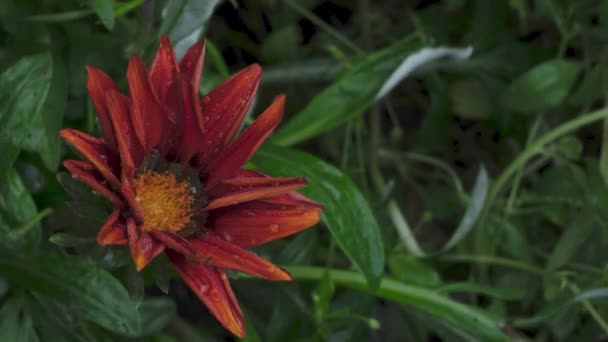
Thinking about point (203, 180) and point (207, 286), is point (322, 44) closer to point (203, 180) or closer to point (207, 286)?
point (203, 180)

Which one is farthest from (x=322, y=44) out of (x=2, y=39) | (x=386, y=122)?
(x=2, y=39)

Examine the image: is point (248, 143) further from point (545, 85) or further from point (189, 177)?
point (545, 85)

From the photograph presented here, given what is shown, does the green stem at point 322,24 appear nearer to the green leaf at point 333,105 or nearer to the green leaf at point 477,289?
the green leaf at point 333,105

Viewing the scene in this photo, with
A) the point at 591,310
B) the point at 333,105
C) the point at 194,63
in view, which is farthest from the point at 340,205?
the point at 591,310

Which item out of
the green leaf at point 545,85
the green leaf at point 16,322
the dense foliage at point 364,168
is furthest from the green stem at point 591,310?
the green leaf at point 16,322

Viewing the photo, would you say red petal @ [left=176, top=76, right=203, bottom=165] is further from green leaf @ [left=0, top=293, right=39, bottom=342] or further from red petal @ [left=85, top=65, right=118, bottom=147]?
green leaf @ [left=0, top=293, right=39, bottom=342]
